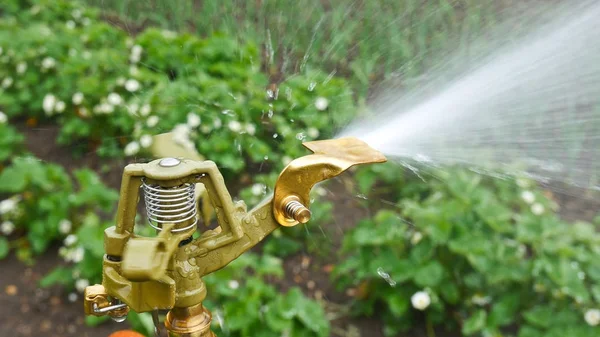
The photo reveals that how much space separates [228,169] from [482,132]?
102 centimetres

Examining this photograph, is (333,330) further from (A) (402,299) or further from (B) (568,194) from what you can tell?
(B) (568,194)

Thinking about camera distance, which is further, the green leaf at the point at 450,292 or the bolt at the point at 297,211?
the green leaf at the point at 450,292

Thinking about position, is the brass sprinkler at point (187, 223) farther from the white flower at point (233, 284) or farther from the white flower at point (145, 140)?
the white flower at point (145, 140)

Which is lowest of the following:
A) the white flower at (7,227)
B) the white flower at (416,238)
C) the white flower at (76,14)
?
the white flower at (7,227)

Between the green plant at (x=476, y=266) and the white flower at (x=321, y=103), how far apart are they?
592 millimetres

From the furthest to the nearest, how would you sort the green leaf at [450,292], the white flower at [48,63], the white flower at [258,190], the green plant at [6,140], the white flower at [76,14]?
the white flower at [76,14], the white flower at [48,63], the green plant at [6,140], the white flower at [258,190], the green leaf at [450,292]

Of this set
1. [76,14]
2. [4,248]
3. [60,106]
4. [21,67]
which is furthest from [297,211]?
[76,14]

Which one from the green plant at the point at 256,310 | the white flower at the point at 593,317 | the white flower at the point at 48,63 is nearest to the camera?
the white flower at the point at 593,317

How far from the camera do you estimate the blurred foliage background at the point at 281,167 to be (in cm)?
203

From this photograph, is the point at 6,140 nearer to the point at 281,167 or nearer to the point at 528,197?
the point at 281,167

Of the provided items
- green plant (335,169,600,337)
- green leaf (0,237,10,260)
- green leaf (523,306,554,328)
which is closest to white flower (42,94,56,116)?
green leaf (0,237,10,260)

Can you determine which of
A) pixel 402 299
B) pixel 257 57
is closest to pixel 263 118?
pixel 257 57

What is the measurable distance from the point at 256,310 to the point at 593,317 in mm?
968

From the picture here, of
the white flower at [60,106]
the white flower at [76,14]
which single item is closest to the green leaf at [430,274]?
the white flower at [60,106]
